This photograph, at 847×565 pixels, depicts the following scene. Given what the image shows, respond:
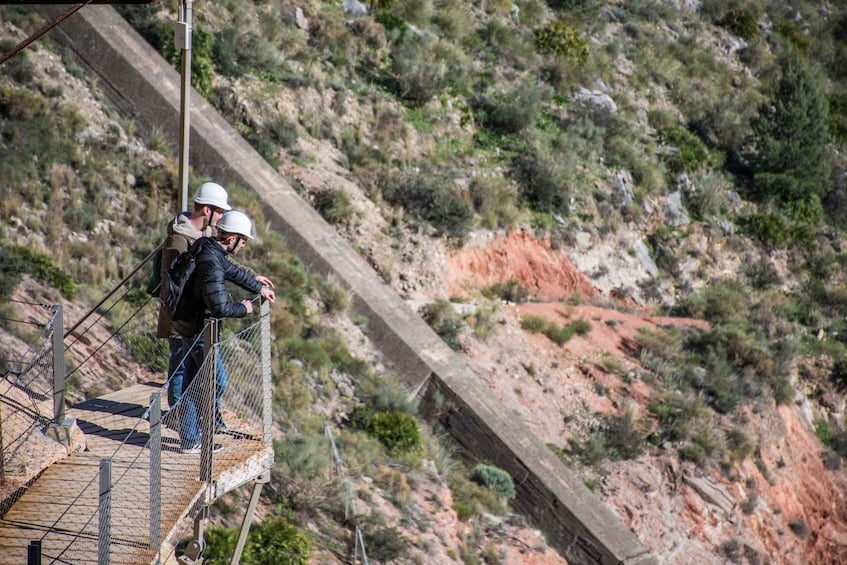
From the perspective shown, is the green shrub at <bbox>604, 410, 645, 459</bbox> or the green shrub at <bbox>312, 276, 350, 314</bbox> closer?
the green shrub at <bbox>312, 276, 350, 314</bbox>

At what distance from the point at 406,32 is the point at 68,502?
19.4 m

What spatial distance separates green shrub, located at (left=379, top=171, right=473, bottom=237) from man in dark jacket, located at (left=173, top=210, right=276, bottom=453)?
12.3 m

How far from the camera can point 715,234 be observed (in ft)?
78.2

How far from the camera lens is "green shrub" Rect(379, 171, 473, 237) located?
62.4 feet

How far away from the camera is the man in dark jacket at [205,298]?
6.34m

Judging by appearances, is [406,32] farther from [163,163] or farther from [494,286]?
[163,163]

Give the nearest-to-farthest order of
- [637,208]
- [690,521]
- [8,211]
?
[8,211], [690,521], [637,208]

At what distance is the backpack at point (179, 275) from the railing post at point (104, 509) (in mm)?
1814

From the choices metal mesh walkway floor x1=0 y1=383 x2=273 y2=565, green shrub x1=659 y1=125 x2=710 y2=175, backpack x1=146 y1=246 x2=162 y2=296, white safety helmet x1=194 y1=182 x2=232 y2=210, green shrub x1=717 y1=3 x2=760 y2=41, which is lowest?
green shrub x1=659 y1=125 x2=710 y2=175

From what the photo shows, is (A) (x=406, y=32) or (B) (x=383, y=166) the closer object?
(B) (x=383, y=166)

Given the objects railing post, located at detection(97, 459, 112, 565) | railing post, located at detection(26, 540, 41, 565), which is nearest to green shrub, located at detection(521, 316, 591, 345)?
railing post, located at detection(97, 459, 112, 565)

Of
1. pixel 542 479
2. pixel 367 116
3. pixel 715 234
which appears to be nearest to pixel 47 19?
pixel 367 116

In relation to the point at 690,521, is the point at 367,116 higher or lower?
higher

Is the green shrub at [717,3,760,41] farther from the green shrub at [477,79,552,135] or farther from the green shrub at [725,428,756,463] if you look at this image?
the green shrub at [725,428,756,463]
